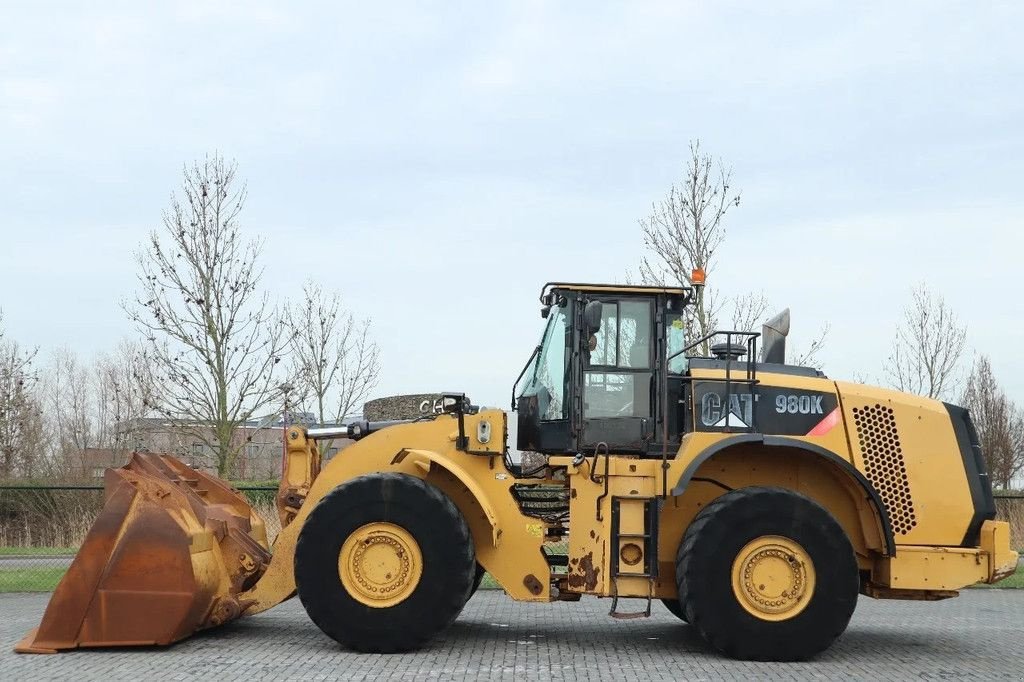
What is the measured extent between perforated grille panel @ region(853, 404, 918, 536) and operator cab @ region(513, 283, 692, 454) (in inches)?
60.7

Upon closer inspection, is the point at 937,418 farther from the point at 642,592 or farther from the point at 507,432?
the point at 507,432

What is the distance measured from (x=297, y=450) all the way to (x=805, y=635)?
15.2ft

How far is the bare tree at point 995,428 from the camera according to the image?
3067cm

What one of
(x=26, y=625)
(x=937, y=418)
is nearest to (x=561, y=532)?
(x=937, y=418)

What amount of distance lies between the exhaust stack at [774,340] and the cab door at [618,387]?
4.60 ft

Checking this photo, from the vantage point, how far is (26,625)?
11453 mm

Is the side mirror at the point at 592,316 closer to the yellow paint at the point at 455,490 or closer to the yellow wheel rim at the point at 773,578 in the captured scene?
the yellow paint at the point at 455,490

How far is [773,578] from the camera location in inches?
368

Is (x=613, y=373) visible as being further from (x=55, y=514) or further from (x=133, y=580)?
(x=55, y=514)

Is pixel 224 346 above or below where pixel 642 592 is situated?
above

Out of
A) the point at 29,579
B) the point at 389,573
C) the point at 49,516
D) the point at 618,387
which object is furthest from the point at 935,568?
the point at 49,516

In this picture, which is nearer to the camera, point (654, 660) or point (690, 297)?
point (654, 660)

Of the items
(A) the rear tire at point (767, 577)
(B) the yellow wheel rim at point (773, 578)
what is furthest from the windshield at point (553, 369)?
(B) the yellow wheel rim at point (773, 578)

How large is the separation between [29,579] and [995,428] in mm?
Result: 25213
